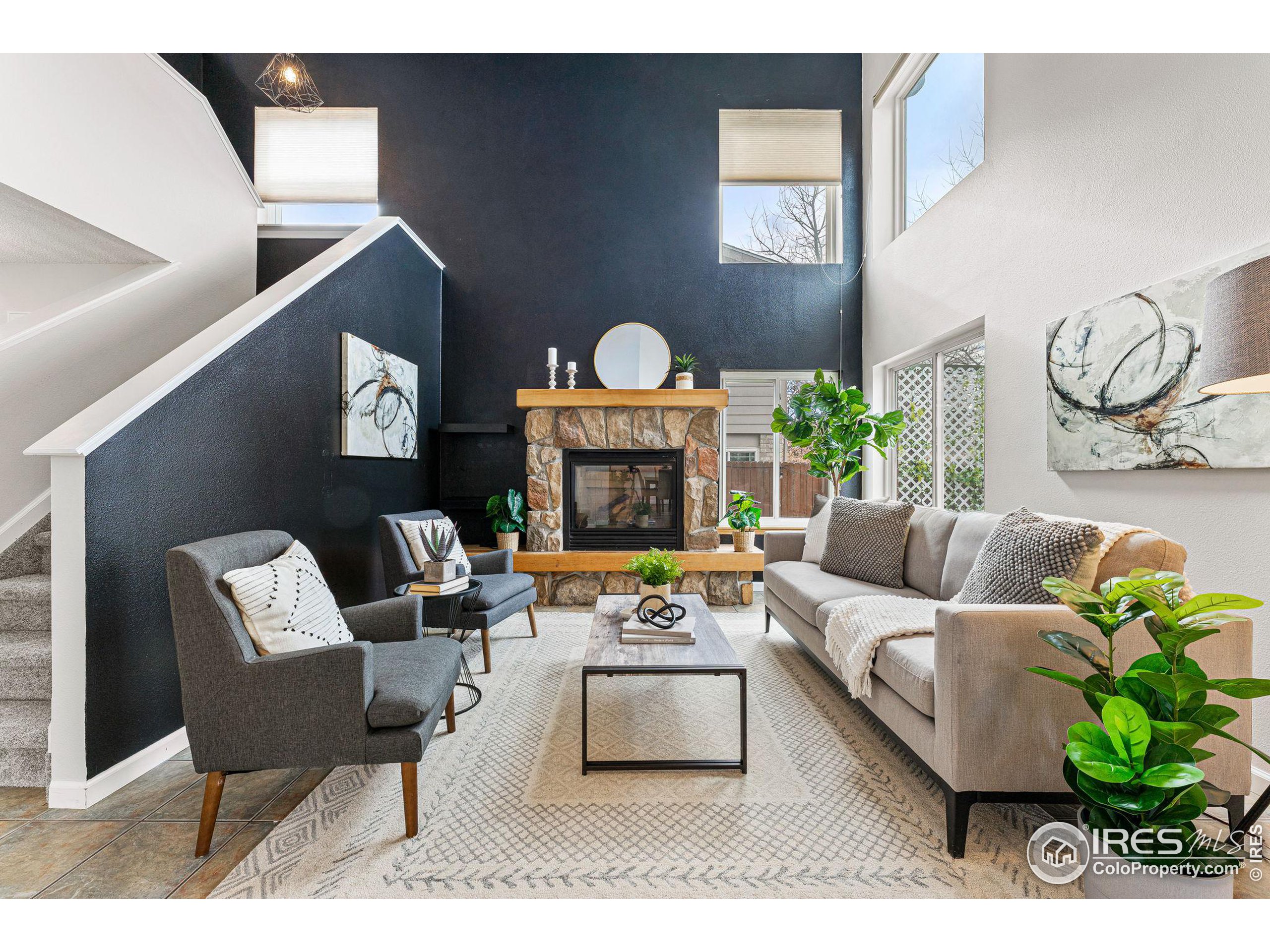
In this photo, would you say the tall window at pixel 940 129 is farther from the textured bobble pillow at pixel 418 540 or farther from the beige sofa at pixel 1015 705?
the textured bobble pillow at pixel 418 540

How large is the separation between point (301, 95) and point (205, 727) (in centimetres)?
560

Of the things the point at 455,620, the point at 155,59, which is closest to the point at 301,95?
the point at 155,59

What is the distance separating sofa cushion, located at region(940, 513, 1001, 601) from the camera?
274 cm

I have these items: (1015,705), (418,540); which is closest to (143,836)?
(418,540)

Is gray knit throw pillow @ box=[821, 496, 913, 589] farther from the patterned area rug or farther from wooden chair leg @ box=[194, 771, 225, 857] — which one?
wooden chair leg @ box=[194, 771, 225, 857]

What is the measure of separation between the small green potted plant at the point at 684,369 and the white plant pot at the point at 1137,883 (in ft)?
12.9

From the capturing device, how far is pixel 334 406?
3.51 meters

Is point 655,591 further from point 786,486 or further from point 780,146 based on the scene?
point 780,146

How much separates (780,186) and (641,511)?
325cm

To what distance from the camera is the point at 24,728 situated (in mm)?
2012

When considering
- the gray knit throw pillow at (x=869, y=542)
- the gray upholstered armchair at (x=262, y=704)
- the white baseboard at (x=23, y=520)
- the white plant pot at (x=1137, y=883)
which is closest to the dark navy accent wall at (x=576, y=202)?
the gray knit throw pillow at (x=869, y=542)

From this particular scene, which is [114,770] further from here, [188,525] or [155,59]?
[155,59]

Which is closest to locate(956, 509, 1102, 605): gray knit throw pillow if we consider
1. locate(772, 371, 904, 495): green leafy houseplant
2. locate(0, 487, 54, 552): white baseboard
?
locate(772, 371, 904, 495): green leafy houseplant

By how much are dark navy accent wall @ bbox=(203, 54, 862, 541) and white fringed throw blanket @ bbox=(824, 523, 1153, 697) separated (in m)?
3.26
